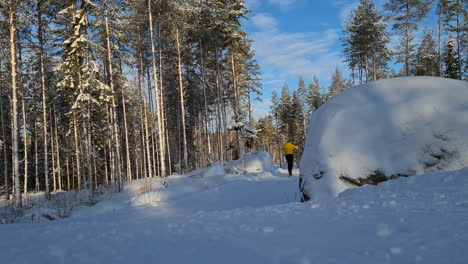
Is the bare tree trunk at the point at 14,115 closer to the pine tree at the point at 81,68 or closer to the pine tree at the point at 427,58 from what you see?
the pine tree at the point at 81,68

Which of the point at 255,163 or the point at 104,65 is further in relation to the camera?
the point at 104,65

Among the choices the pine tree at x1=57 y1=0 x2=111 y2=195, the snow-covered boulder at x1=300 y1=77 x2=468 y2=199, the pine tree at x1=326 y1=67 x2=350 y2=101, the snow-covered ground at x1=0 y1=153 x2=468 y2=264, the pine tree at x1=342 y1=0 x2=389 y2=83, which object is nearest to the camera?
the snow-covered ground at x1=0 y1=153 x2=468 y2=264

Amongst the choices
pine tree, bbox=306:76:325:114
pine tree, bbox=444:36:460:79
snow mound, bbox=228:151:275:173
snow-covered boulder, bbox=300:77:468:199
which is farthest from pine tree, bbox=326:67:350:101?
snow-covered boulder, bbox=300:77:468:199

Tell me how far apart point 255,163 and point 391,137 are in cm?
1052

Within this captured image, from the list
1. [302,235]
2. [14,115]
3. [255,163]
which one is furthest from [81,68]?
[302,235]

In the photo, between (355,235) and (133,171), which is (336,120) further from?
(133,171)

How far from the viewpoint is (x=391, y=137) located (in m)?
5.04

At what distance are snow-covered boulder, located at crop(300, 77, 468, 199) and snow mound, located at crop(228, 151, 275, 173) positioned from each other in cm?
909

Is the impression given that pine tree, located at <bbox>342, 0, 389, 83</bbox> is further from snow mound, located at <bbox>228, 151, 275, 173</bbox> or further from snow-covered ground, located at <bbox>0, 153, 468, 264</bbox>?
snow-covered ground, located at <bbox>0, 153, 468, 264</bbox>

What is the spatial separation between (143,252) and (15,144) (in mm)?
11239

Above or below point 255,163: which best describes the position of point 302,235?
above

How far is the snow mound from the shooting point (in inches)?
583

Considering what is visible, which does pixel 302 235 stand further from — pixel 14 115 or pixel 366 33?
pixel 366 33

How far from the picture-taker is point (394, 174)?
4.68 m
